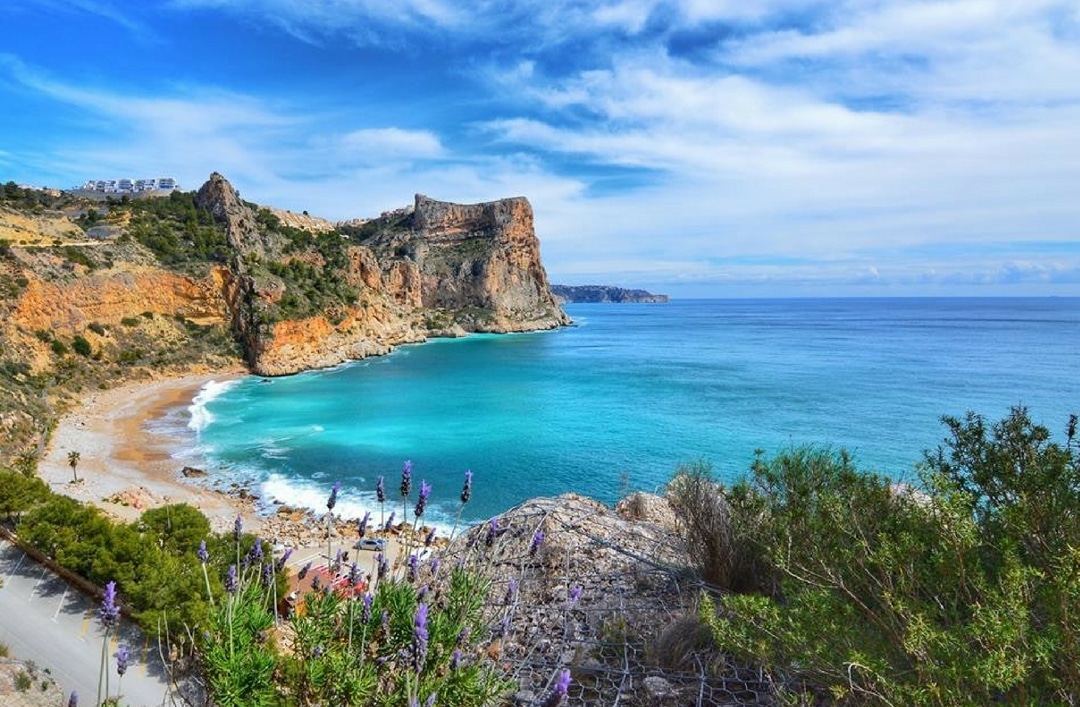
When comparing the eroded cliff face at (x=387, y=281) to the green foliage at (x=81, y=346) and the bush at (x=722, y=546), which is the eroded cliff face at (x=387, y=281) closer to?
the green foliage at (x=81, y=346)

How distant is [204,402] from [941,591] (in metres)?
45.2

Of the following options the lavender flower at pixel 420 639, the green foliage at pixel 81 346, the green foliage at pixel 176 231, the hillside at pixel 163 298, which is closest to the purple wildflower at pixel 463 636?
the lavender flower at pixel 420 639

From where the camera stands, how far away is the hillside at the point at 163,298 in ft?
124

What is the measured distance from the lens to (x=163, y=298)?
161ft

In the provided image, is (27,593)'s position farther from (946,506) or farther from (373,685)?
(946,506)

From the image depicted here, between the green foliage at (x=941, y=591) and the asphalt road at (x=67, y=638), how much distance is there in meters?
8.31

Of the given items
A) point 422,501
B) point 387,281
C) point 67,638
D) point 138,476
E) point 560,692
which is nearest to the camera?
point 560,692

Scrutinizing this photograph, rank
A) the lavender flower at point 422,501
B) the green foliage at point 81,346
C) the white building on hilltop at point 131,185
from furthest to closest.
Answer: the white building on hilltop at point 131,185
the green foliage at point 81,346
the lavender flower at point 422,501

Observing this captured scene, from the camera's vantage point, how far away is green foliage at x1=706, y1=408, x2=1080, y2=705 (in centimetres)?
249

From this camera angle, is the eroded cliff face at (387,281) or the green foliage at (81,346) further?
the eroded cliff face at (387,281)

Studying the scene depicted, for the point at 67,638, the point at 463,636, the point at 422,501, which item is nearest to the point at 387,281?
the point at 67,638

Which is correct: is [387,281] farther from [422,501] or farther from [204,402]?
[422,501]

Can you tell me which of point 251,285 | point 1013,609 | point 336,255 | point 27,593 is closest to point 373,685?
point 1013,609

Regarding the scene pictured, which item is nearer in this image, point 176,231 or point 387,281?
point 176,231
